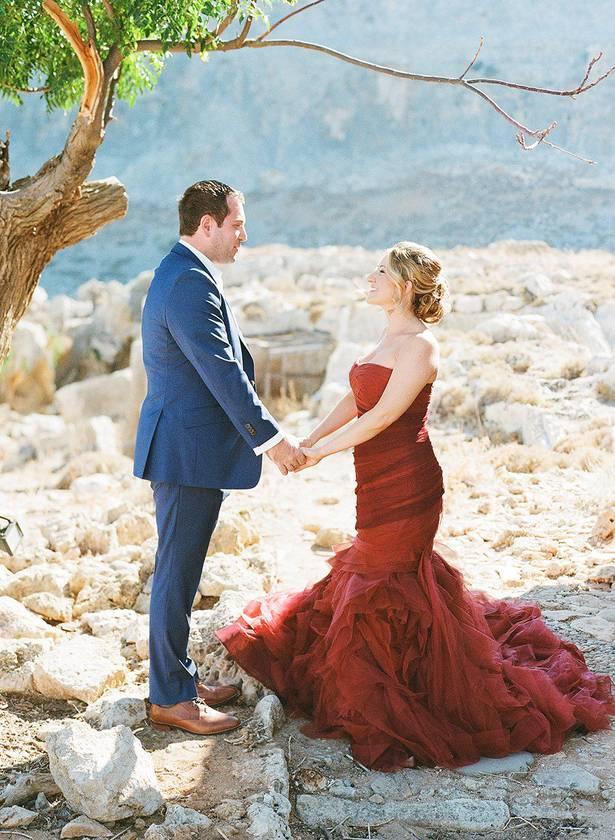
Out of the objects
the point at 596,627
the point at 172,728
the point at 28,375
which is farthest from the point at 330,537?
the point at 28,375

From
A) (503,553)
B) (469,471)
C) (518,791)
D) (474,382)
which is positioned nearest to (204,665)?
(518,791)

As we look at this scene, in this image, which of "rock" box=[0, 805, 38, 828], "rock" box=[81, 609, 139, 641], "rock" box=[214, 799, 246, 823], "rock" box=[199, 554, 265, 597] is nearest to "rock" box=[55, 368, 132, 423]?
"rock" box=[199, 554, 265, 597]

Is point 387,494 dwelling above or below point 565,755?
above

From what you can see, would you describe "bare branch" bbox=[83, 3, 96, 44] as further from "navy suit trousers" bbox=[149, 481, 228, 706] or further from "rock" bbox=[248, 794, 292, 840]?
"rock" bbox=[248, 794, 292, 840]

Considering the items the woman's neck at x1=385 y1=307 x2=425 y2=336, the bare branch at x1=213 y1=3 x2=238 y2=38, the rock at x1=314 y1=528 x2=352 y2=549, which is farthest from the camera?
the rock at x1=314 y1=528 x2=352 y2=549

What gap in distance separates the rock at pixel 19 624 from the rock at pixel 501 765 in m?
2.38

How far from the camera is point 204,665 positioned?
168 inches

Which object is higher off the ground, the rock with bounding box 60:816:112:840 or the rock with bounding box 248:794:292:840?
the rock with bounding box 248:794:292:840

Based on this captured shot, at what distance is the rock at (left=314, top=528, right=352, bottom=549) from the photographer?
22.4 feet

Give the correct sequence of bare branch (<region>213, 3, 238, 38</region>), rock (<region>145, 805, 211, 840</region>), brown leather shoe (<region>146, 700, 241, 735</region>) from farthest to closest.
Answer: bare branch (<region>213, 3, 238, 38</region>) < brown leather shoe (<region>146, 700, 241, 735</region>) < rock (<region>145, 805, 211, 840</region>)

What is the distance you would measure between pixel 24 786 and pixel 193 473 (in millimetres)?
1260

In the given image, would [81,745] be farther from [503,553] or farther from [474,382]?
[474,382]

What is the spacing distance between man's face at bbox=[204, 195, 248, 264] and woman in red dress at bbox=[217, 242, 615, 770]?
0.61 meters

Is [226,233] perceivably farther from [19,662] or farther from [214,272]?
[19,662]
